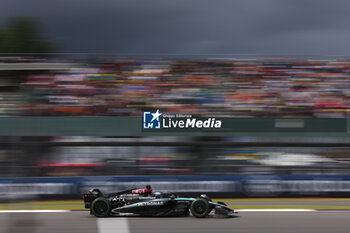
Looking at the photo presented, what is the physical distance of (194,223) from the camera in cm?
938

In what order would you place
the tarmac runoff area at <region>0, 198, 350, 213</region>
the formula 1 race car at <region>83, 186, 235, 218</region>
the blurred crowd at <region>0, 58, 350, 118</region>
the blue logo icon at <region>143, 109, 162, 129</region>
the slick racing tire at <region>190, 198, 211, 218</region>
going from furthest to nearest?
the blurred crowd at <region>0, 58, 350, 118</region>
the blue logo icon at <region>143, 109, 162, 129</region>
the tarmac runoff area at <region>0, 198, 350, 213</region>
the formula 1 race car at <region>83, 186, 235, 218</region>
the slick racing tire at <region>190, 198, 211, 218</region>

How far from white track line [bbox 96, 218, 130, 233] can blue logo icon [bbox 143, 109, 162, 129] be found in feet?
14.1

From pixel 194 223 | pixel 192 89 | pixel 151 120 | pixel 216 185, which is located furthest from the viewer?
pixel 192 89

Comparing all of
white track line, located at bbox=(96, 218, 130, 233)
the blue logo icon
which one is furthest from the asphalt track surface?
the blue logo icon

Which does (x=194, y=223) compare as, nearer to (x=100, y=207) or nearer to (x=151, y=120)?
(x=100, y=207)

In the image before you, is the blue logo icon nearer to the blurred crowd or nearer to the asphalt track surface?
the blurred crowd

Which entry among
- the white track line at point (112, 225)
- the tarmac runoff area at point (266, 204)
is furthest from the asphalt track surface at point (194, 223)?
the tarmac runoff area at point (266, 204)

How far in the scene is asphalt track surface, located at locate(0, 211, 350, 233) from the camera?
8.72 m

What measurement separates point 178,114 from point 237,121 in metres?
1.83

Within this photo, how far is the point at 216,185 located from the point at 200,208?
3.72m

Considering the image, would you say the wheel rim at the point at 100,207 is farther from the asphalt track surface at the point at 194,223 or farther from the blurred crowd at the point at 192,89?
the blurred crowd at the point at 192,89

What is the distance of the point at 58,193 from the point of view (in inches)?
519

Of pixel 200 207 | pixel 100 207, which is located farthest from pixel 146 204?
pixel 200 207

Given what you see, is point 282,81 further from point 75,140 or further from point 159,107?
point 75,140
